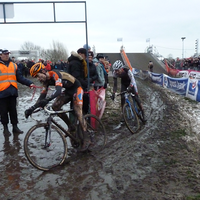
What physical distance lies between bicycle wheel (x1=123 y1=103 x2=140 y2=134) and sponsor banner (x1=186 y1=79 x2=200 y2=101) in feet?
19.5

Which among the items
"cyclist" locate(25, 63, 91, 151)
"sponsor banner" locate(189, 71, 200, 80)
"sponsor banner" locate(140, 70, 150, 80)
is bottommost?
"sponsor banner" locate(140, 70, 150, 80)

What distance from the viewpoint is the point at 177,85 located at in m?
14.2

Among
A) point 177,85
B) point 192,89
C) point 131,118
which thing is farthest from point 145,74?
point 131,118

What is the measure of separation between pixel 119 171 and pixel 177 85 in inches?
437

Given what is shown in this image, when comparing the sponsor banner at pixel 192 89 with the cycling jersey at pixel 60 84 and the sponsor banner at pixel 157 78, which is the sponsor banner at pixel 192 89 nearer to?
the sponsor banner at pixel 157 78

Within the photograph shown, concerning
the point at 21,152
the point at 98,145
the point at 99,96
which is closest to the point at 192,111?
the point at 99,96

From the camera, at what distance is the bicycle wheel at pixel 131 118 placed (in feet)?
20.8

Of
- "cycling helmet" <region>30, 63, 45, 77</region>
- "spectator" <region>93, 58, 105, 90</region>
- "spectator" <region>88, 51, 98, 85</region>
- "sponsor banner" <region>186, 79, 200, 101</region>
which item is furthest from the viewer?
"sponsor banner" <region>186, 79, 200, 101</region>

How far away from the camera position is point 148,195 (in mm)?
3287

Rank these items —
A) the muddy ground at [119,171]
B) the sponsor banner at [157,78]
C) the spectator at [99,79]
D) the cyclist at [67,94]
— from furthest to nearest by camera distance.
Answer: the sponsor banner at [157,78] → the spectator at [99,79] → the cyclist at [67,94] → the muddy ground at [119,171]

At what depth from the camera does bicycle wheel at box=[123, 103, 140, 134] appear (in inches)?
250

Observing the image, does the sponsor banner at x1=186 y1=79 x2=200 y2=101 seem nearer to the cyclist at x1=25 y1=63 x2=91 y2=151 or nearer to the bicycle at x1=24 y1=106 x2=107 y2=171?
the bicycle at x1=24 y1=106 x2=107 y2=171

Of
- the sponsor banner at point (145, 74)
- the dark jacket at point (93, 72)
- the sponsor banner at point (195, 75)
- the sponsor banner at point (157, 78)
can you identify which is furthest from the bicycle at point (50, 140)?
the sponsor banner at point (145, 74)

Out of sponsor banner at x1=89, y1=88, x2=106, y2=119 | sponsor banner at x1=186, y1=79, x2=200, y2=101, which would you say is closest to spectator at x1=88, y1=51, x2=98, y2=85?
sponsor banner at x1=89, y1=88, x2=106, y2=119
